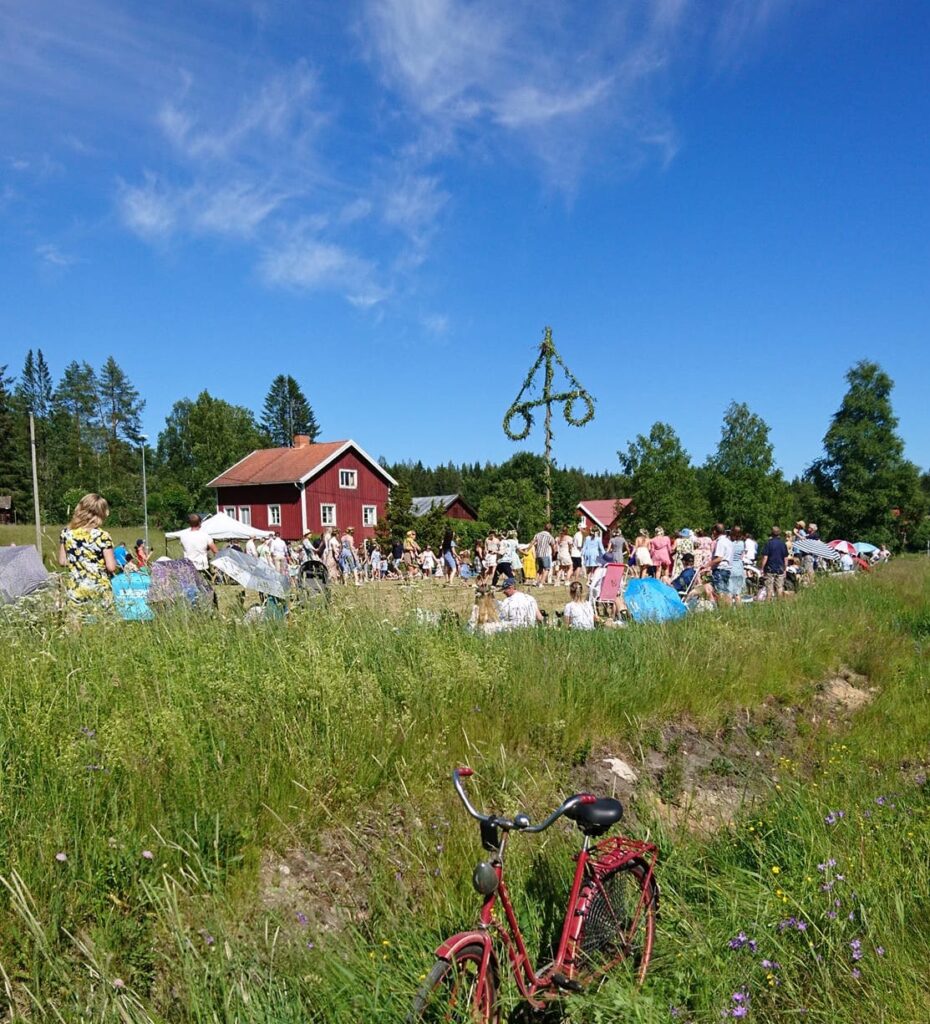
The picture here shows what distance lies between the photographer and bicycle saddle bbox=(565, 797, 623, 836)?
2.80 m

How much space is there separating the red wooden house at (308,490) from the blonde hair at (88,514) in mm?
40464

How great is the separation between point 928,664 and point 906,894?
649 cm

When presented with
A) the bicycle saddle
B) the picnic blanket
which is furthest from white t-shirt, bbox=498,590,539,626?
the bicycle saddle

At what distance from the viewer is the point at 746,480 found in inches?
2053

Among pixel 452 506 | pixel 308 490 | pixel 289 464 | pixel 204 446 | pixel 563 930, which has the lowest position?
pixel 563 930

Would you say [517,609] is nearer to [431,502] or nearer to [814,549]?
[814,549]

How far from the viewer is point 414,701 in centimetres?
473

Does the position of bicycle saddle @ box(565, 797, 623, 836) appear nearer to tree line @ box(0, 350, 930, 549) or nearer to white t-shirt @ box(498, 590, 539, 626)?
white t-shirt @ box(498, 590, 539, 626)

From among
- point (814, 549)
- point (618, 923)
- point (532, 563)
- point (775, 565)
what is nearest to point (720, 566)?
point (775, 565)

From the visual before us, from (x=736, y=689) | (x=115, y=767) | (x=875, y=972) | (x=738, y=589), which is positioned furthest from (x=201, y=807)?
(x=738, y=589)

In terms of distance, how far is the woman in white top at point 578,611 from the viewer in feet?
31.3

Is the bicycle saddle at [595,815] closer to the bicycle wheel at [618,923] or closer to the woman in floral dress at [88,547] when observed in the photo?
the bicycle wheel at [618,923]

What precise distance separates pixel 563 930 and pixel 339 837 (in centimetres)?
132

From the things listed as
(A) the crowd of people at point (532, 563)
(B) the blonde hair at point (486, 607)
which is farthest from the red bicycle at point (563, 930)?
(B) the blonde hair at point (486, 607)
